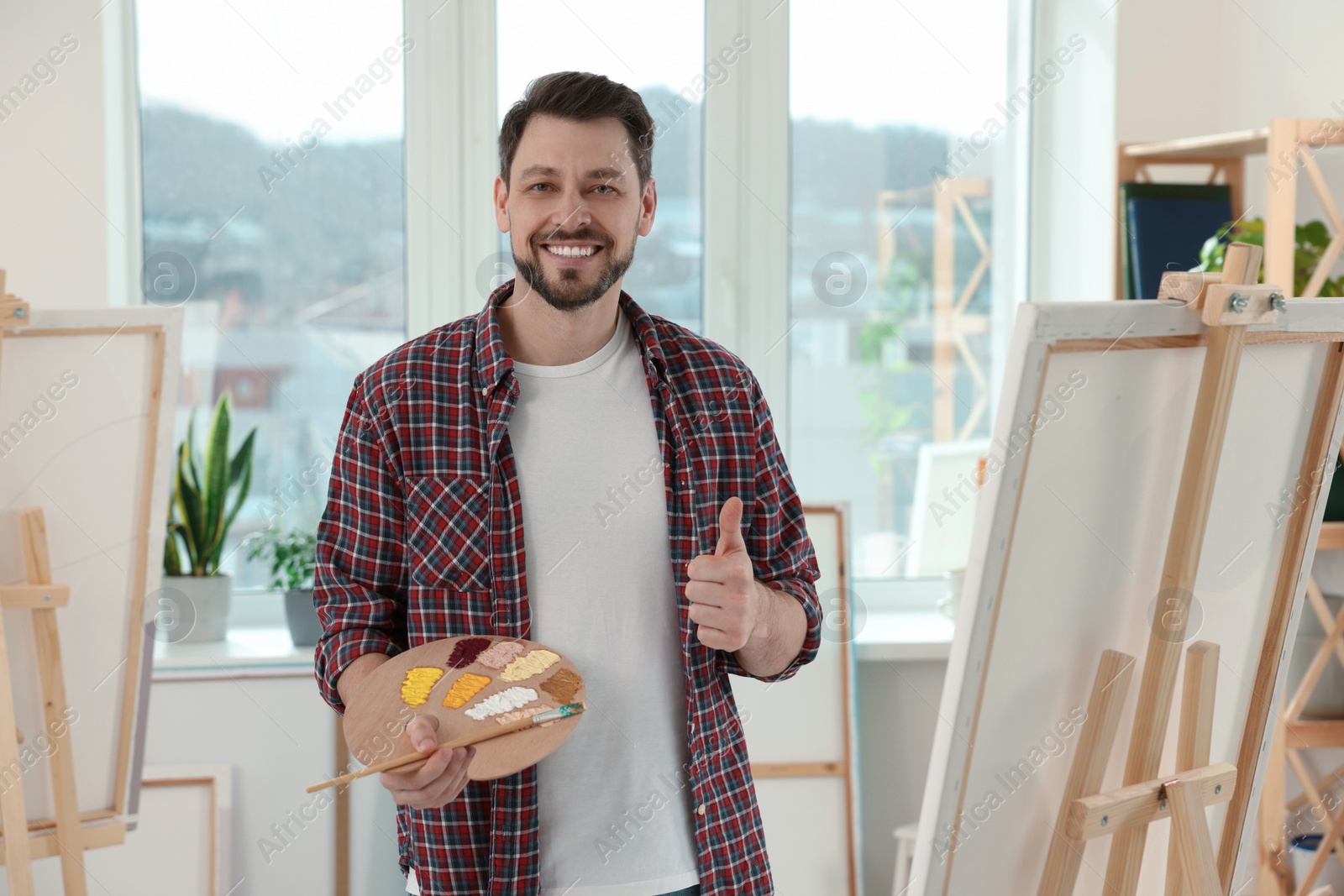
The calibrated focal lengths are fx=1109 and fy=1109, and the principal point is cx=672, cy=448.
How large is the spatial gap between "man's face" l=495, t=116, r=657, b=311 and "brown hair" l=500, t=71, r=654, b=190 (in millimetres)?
11

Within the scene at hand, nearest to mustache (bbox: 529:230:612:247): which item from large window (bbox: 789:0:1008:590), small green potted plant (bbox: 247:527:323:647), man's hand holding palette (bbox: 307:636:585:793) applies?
man's hand holding palette (bbox: 307:636:585:793)

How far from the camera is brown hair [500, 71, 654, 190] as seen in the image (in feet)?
4.33

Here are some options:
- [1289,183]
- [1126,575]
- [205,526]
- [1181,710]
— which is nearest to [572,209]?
[1126,575]

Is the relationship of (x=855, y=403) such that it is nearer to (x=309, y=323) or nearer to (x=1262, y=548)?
(x=309, y=323)

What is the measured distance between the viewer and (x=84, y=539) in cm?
164

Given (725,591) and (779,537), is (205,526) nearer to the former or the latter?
(779,537)

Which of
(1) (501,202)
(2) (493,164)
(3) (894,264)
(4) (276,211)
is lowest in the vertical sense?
(1) (501,202)

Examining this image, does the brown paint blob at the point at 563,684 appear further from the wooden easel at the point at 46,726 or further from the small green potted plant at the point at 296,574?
the small green potted plant at the point at 296,574

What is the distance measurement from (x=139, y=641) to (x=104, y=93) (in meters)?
1.41

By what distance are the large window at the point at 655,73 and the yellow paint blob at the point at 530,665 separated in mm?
1700

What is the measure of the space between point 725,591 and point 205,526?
1692 millimetres

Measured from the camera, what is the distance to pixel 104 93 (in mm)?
2453

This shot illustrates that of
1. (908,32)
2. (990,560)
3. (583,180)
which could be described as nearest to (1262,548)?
(990,560)

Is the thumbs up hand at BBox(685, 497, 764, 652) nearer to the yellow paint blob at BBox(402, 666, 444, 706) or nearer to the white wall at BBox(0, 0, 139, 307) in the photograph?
the yellow paint blob at BBox(402, 666, 444, 706)
